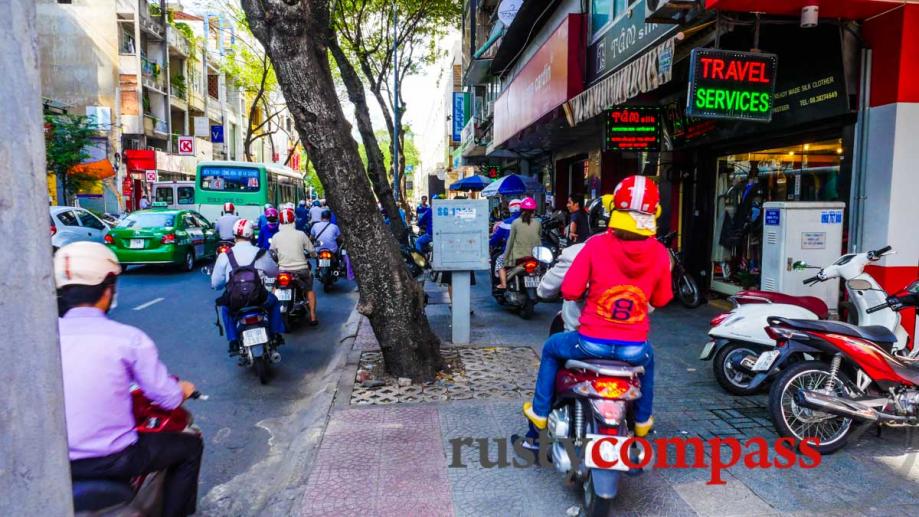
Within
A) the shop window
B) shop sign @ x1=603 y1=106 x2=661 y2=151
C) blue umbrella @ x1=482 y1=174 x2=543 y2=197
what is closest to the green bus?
blue umbrella @ x1=482 y1=174 x2=543 y2=197

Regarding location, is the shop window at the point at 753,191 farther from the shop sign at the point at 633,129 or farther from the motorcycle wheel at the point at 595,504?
the motorcycle wheel at the point at 595,504

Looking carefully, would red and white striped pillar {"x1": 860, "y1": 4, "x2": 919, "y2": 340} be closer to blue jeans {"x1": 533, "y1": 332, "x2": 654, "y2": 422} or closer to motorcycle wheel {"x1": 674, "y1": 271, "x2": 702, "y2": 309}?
motorcycle wheel {"x1": 674, "y1": 271, "x2": 702, "y2": 309}

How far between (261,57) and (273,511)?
3331cm

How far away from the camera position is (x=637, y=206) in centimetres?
328

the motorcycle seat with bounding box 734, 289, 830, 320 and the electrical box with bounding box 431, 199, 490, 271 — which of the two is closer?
the motorcycle seat with bounding box 734, 289, 830, 320

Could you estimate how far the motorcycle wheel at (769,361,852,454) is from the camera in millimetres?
4289

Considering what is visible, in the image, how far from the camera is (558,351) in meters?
3.56

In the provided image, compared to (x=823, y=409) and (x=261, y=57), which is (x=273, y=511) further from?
(x=261, y=57)

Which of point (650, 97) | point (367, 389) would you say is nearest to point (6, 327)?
point (367, 389)

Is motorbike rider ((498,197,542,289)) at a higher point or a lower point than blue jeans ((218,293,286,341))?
higher

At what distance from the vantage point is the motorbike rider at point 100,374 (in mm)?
2506

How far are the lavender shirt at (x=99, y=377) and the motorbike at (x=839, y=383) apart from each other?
396 centimetres

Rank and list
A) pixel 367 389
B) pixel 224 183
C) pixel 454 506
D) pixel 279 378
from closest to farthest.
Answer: pixel 454 506, pixel 367 389, pixel 279 378, pixel 224 183

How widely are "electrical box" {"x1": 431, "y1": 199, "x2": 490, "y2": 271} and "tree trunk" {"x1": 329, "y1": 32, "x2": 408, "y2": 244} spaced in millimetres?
7188
